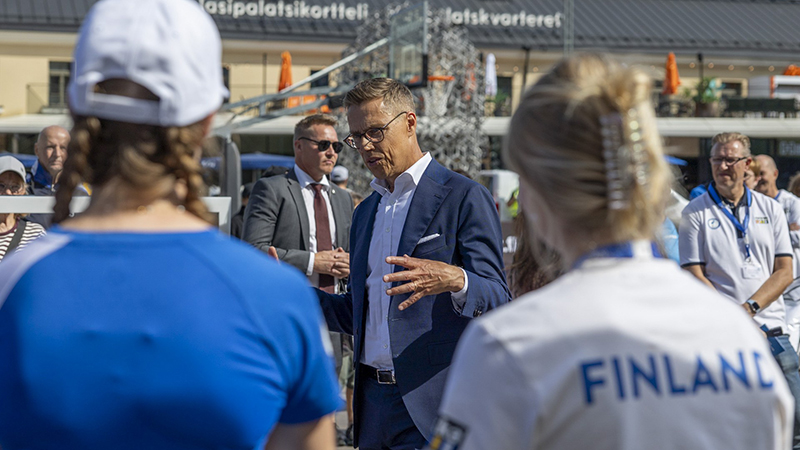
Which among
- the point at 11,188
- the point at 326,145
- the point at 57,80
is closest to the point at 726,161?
the point at 326,145

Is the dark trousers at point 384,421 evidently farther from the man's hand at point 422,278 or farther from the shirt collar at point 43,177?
the shirt collar at point 43,177

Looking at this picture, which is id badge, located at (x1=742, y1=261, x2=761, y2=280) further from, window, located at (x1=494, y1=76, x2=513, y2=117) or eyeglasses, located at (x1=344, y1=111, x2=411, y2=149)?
window, located at (x1=494, y1=76, x2=513, y2=117)

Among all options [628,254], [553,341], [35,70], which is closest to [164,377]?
[553,341]

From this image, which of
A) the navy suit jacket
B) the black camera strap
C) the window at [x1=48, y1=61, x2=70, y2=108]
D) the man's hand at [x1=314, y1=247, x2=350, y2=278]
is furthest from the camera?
the window at [x1=48, y1=61, x2=70, y2=108]

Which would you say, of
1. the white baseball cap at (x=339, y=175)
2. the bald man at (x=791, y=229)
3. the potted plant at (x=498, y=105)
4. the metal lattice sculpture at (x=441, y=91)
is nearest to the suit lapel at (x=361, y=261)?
the bald man at (x=791, y=229)

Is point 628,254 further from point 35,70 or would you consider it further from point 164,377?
point 35,70

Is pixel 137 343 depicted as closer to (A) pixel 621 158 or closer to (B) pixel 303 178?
(A) pixel 621 158

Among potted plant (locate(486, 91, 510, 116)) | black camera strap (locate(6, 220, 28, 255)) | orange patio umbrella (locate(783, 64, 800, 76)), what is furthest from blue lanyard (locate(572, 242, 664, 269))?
orange patio umbrella (locate(783, 64, 800, 76))

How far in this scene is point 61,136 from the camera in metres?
5.38

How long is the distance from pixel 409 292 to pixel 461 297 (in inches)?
7.4

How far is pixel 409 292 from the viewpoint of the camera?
3.09 metres

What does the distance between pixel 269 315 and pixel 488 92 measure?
95.3 feet

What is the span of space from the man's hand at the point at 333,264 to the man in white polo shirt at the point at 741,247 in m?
2.23

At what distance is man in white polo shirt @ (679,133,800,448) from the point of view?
17.6ft
